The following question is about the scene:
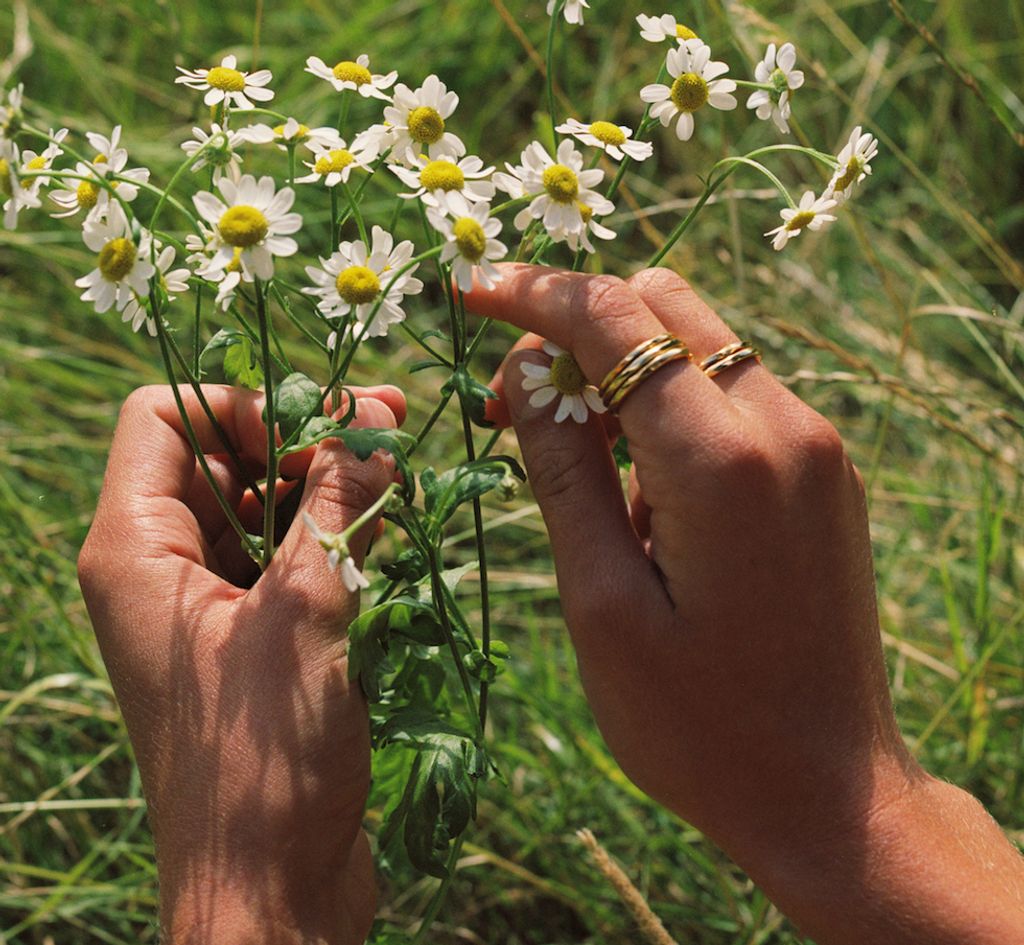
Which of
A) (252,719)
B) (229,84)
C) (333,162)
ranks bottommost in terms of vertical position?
(252,719)

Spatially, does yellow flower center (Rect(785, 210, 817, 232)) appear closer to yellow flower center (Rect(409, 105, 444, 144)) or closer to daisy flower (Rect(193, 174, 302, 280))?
yellow flower center (Rect(409, 105, 444, 144))

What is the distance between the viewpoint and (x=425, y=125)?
1198 mm

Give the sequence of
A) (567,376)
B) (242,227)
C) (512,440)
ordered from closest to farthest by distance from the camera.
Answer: (242,227) → (567,376) → (512,440)

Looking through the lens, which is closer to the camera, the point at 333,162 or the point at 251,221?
the point at 251,221

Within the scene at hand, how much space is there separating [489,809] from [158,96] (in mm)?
2080

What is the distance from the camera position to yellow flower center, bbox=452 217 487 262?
3.58 feet

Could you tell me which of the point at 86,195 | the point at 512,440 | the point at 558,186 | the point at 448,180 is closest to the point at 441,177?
the point at 448,180

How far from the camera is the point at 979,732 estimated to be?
2.05 m

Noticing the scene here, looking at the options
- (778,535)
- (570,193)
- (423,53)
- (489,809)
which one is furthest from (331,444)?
(423,53)

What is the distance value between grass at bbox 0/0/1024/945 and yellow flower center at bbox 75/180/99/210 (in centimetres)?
67

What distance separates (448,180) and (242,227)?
203 millimetres

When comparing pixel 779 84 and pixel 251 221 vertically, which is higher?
pixel 779 84

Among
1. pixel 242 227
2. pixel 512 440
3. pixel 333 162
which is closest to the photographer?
pixel 242 227

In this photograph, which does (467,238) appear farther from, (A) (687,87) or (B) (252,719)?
(B) (252,719)
